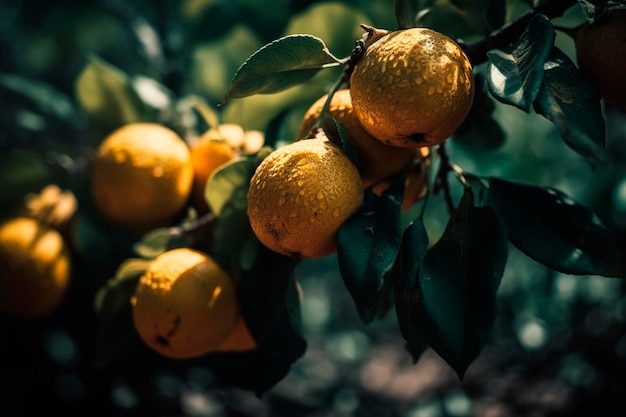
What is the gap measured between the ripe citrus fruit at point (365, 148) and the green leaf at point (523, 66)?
17 cm

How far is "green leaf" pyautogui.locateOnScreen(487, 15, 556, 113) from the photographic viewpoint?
559 millimetres

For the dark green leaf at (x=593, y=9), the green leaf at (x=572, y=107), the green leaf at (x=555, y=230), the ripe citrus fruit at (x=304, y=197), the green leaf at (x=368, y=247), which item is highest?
the dark green leaf at (x=593, y=9)

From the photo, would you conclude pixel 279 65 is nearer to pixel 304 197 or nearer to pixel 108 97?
pixel 304 197

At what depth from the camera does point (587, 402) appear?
1.41 m

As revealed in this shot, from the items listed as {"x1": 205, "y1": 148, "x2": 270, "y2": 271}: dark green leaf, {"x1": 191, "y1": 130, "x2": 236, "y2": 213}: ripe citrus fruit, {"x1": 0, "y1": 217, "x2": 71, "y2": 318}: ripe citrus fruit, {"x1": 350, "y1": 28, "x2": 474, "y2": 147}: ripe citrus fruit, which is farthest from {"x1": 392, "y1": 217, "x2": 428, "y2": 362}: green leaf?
{"x1": 0, "y1": 217, "x2": 71, "y2": 318}: ripe citrus fruit

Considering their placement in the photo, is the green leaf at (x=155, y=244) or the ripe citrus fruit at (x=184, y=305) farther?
the green leaf at (x=155, y=244)

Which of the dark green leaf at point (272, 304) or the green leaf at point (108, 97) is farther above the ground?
the green leaf at point (108, 97)

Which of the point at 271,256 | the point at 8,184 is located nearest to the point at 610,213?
the point at 271,256

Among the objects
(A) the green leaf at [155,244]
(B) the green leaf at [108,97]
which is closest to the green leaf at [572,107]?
(A) the green leaf at [155,244]

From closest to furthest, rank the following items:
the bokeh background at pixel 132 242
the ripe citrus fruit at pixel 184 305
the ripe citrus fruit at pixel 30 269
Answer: the ripe citrus fruit at pixel 184 305
the ripe citrus fruit at pixel 30 269
the bokeh background at pixel 132 242

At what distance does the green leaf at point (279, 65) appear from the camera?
2.23 ft

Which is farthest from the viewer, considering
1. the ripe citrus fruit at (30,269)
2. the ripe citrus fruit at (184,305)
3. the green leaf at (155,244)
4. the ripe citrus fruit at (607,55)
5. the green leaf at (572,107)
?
the ripe citrus fruit at (30,269)

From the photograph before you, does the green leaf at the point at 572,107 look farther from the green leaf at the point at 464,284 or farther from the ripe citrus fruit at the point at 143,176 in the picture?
Answer: the ripe citrus fruit at the point at 143,176

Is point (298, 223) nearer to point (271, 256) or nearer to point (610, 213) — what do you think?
point (271, 256)
